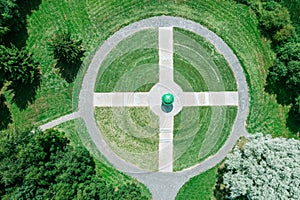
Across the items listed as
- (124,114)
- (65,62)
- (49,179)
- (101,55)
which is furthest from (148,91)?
(49,179)

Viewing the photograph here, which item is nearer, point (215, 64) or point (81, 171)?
point (81, 171)

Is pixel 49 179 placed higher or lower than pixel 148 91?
lower

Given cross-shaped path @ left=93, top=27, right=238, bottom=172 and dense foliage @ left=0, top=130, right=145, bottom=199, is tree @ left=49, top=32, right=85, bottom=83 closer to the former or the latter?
cross-shaped path @ left=93, top=27, right=238, bottom=172

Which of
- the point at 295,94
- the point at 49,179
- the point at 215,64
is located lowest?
the point at 49,179

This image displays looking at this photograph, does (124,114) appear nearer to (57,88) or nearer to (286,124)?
(57,88)

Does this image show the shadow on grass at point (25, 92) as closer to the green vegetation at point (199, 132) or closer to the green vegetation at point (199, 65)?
the green vegetation at point (199, 65)

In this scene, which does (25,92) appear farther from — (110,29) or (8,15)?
(110,29)

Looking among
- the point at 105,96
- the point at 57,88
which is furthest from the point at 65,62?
the point at 105,96

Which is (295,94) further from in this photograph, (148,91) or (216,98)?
(148,91)
